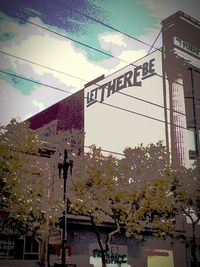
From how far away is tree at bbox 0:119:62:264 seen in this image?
60.1 feet

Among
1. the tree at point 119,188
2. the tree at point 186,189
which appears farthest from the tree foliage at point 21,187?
the tree at point 186,189

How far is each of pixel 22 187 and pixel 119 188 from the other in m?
5.46

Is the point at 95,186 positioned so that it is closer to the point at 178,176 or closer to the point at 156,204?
the point at 156,204

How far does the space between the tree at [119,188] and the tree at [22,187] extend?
214 cm

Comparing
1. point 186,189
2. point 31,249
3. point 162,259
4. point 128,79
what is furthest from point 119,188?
point 128,79

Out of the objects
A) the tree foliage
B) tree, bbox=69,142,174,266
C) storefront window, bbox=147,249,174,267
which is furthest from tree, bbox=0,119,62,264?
storefront window, bbox=147,249,174,267

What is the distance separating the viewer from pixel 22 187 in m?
18.5

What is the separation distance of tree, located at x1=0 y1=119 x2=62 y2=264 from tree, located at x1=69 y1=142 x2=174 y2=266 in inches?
84.3

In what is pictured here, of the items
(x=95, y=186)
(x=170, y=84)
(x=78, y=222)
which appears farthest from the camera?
(x=170, y=84)

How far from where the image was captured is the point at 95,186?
20656mm

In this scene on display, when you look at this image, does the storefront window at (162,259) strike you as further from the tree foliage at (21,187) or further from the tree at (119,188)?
the tree foliage at (21,187)

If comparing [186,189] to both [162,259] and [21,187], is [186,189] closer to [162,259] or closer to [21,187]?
[162,259]

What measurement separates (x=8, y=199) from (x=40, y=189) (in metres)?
1.67

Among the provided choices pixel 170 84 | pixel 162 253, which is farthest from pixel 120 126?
pixel 162 253
